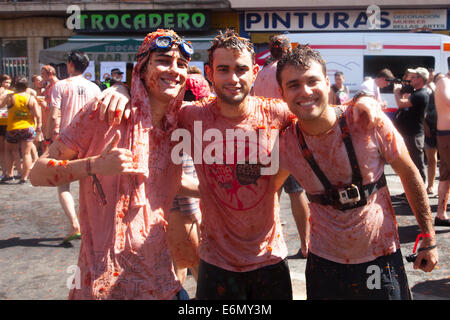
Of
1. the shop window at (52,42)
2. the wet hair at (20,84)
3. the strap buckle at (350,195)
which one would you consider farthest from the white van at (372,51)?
the shop window at (52,42)

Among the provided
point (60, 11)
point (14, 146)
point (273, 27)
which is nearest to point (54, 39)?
point (60, 11)

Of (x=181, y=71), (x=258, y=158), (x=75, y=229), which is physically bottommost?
(x=75, y=229)

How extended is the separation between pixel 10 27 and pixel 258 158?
63.5 feet

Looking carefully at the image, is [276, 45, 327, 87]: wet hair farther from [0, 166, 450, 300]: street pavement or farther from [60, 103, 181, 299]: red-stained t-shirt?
[0, 166, 450, 300]: street pavement

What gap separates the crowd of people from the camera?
2.21 metres

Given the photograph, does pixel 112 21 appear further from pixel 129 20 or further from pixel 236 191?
pixel 236 191

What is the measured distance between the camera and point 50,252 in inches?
201

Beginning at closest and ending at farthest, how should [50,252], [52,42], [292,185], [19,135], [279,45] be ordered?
[292,185] → [279,45] → [50,252] → [19,135] → [52,42]

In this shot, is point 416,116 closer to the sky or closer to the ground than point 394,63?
closer to the ground

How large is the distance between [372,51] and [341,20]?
601 centimetres

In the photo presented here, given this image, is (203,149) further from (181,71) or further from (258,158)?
(181,71)

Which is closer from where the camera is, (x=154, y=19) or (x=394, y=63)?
(x=394, y=63)

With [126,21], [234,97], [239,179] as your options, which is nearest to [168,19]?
[126,21]

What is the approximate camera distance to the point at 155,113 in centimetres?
239
